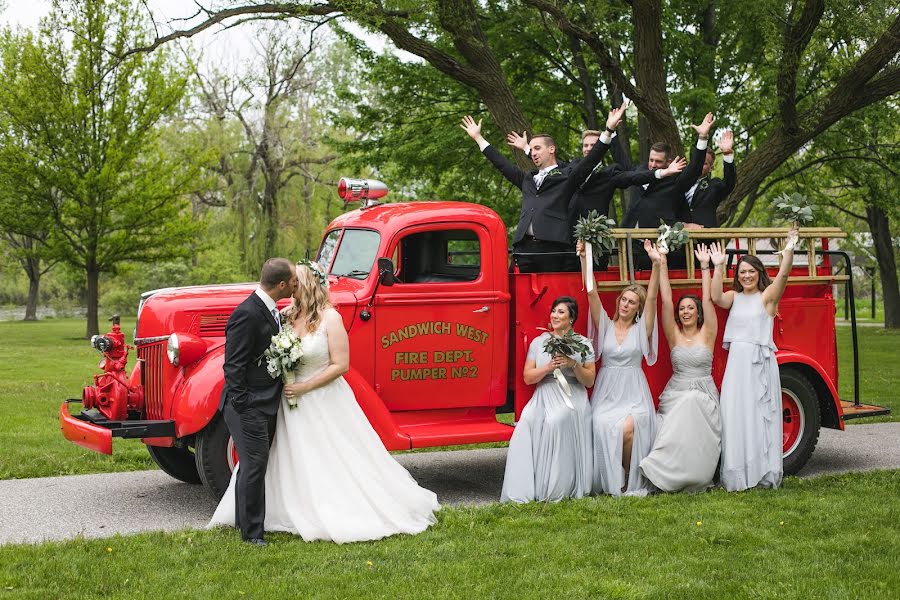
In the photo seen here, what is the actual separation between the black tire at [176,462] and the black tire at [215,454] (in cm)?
132

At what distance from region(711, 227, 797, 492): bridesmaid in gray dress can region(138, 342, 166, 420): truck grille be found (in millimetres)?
4430

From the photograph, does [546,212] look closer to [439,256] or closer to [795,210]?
[439,256]

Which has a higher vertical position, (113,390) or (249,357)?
(249,357)

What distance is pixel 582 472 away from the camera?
779cm

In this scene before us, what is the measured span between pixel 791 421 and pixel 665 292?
74.7 inches

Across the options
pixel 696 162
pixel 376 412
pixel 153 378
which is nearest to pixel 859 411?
pixel 696 162

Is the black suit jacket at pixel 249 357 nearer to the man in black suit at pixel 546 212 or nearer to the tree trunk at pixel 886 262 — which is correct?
the man in black suit at pixel 546 212

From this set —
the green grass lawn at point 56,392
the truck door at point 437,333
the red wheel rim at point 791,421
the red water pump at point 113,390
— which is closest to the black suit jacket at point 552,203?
the truck door at point 437,333

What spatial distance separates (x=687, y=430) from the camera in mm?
7906

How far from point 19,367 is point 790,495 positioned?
615 inches

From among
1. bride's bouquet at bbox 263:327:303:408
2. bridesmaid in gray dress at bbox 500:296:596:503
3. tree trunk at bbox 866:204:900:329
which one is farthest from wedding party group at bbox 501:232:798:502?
tree trunk at bbox 866:204:900:329

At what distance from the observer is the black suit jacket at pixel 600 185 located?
27.1 ft

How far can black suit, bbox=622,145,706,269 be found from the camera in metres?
8.47

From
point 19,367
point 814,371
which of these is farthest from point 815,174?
point 19,367
